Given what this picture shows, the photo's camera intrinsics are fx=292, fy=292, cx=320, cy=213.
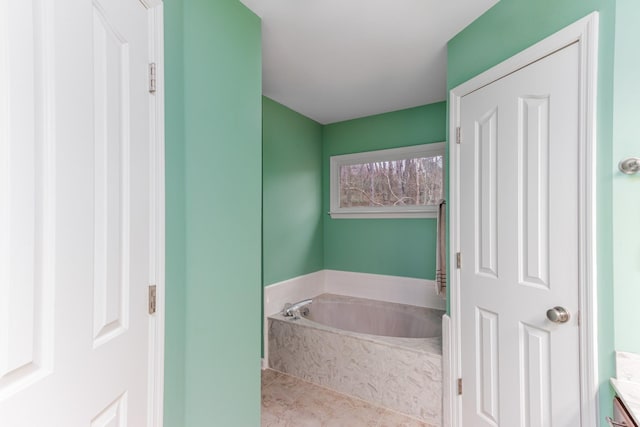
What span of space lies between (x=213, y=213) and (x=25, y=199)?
2.35ft

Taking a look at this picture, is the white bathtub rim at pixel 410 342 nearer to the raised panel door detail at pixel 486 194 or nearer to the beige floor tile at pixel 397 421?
the beige floor tile at pixel 397 421

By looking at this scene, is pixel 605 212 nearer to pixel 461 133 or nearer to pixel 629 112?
pixel 629 112

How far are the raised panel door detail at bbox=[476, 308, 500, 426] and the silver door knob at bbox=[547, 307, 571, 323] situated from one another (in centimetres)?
32

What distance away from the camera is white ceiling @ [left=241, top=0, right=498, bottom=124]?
1553mm

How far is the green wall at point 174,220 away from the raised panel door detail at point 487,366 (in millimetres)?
1508

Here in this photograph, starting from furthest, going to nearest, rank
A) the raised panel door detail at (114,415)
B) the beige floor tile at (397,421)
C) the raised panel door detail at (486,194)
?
the beige floor tile at (397,421), the raised panel door detail at (486,194), the raised panel door detail at (114,415)

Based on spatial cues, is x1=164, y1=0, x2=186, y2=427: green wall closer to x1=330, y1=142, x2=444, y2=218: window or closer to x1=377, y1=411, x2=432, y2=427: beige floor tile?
x1=377, y1=411, x2=432, y2=427: beige floor tile

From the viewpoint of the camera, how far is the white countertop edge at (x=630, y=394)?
2.90 ft

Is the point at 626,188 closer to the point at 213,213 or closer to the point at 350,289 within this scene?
the point at 213,213

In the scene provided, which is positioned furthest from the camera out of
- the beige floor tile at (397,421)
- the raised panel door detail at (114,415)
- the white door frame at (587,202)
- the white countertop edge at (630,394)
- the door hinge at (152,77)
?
the beige floor tile at (397,421)

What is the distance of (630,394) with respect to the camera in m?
0.96

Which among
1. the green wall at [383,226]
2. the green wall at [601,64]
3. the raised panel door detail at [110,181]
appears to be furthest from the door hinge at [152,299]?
the green wall at [383,226]

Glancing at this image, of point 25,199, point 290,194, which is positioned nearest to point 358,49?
point 290,194

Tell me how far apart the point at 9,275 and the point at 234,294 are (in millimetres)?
912
